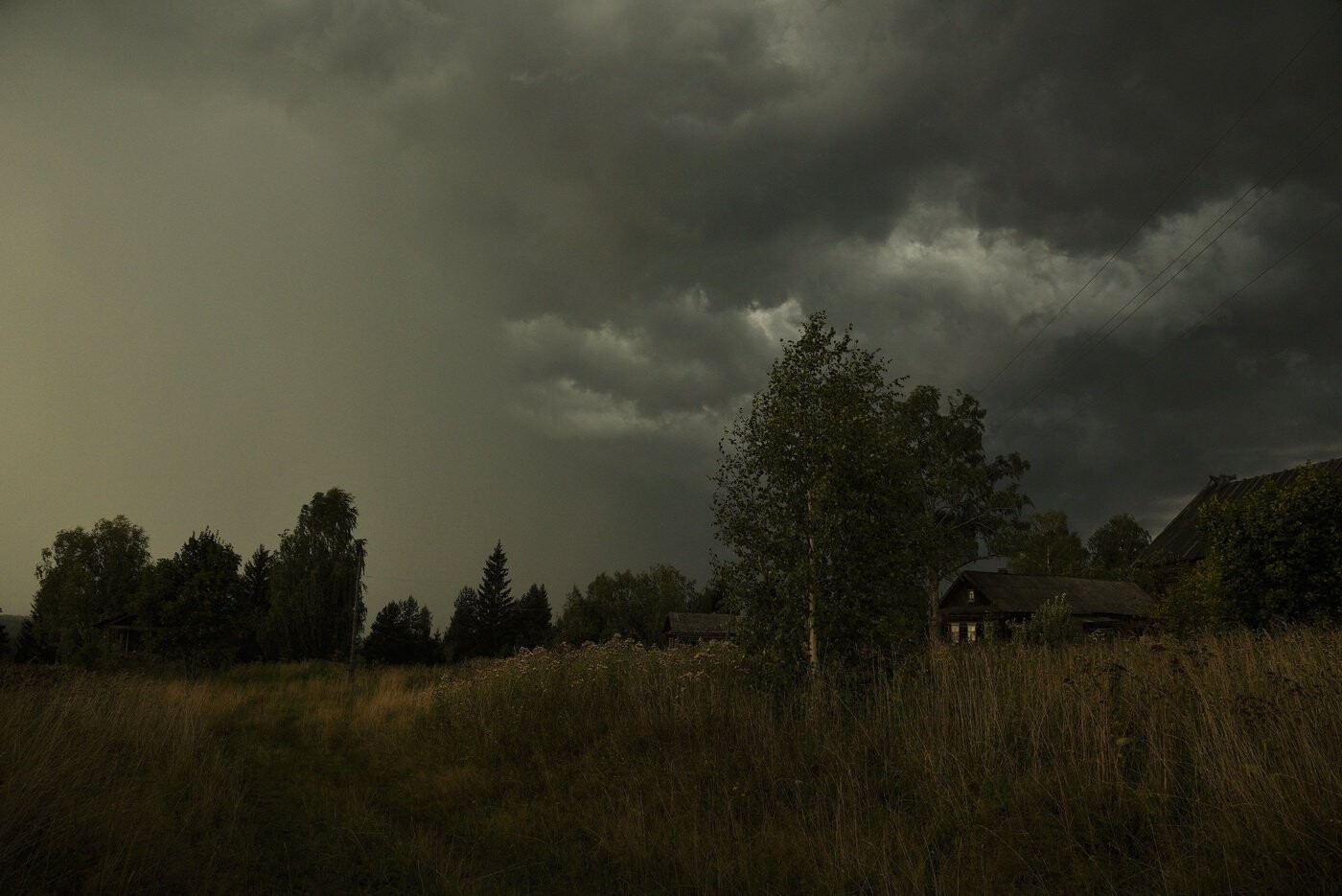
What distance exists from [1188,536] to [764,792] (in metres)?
47.9

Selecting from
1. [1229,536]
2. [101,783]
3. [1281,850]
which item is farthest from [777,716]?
[1229,536]

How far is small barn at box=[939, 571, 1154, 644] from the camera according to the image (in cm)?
4153

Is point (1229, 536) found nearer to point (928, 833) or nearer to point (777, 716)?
point (777, 716)

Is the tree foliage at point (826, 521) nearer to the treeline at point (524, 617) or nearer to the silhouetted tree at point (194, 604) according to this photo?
the silhouetted tree at point (194, 604)

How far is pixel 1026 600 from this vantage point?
42.4 m

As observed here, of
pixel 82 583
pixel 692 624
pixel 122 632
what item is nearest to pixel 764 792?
pixel 692 624

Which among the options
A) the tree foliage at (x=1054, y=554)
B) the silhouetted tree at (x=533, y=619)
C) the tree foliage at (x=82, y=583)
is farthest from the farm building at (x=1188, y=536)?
the tree foliage at (x=82, y=583)

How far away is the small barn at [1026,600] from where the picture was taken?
4153 centimetres

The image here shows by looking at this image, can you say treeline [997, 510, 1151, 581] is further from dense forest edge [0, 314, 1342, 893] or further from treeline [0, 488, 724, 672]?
dense forest edge [0, 314, 1342, 893]

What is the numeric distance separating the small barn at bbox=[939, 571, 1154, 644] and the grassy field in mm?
34856

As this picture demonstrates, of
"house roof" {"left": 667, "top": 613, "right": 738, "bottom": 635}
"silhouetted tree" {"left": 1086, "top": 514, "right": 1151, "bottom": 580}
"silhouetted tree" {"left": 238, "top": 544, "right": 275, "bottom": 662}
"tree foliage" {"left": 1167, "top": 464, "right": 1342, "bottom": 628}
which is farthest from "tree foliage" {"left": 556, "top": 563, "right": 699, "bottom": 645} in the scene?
"tree foliage" {"left": 1167, "top": 464, "right": 1342, "bottom": 628}

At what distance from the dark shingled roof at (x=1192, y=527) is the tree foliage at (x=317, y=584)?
50822 millimetres

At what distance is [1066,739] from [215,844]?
782 centimetres

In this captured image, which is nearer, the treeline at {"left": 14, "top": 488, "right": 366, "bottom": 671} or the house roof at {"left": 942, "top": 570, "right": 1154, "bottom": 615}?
the treeline at {"left": 14, "top": 488, "right": 366, "bottom": 671}
